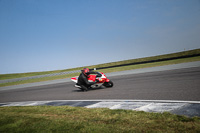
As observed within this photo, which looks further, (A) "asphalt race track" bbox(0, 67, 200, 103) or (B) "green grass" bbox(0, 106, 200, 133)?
(A) "asphalt race track" bbox(0, 67, 200, 103)

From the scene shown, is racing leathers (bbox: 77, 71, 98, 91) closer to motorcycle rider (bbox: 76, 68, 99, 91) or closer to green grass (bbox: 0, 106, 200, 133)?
motorcycle rider (bbox: 76, 68, 99, 91)

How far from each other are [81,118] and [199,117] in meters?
2.82

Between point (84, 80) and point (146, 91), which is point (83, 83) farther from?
point (146, 91)

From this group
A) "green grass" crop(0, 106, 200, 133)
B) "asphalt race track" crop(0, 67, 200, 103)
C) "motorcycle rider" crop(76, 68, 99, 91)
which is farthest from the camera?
"motorcycle rider" crop(76, 68, 99, 91)

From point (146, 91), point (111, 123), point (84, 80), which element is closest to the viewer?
point (111, 123)

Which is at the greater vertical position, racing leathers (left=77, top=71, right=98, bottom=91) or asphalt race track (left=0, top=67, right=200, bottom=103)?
racing leathers (left=77, top=71, right=98, bottom=91)

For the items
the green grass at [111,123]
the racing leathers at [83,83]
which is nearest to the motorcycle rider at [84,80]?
the racing leathers at [83,83]

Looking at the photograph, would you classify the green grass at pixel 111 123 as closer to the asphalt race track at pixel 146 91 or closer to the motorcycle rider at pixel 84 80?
the asphalt race track at pixel 146 91

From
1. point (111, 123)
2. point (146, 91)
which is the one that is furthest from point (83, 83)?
point (111, 123)

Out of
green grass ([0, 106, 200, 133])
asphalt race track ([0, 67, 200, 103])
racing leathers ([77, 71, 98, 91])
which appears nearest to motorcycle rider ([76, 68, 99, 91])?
racing leathers ([77, 71, 98, 91])

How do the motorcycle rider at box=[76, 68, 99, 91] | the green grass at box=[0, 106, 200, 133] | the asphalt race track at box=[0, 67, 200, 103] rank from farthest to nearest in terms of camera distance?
the motorcycle rider at box=[76, 68, 99, 91]
the asphalt race track at box=[0, 67, 200, 103]
the green grass at box=[0, 106, 200, 133]

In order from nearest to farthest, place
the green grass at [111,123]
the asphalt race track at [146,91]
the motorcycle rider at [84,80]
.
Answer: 1. the green grass at [111,123]
2. the asphalt race track at [146,91]
3. the motorcycle rider at [84,80]

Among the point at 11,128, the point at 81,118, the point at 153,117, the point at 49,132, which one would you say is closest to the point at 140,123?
the point at 153,117

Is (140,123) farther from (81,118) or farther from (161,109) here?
(81,118)
